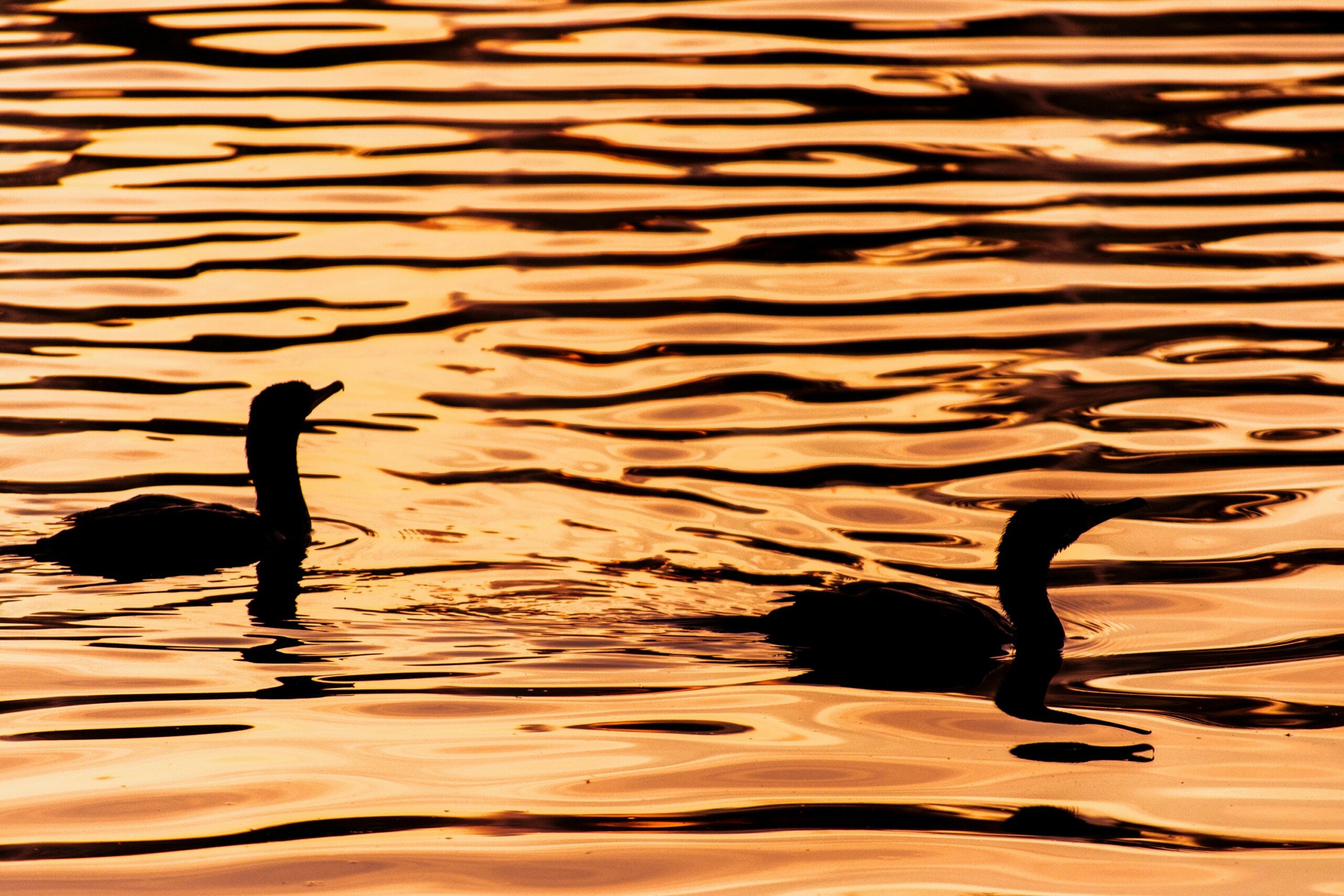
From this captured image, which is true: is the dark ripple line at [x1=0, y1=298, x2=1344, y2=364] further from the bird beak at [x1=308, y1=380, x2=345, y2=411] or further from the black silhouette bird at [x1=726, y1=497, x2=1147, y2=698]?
the black silhouette bird at [x1=726, y1=497, x2=1147, y2=698]

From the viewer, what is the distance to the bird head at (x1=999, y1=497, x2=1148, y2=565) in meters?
8.46

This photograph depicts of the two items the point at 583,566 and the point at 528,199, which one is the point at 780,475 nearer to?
the point at 583,566

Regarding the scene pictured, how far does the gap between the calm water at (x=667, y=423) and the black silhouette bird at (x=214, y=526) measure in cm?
23

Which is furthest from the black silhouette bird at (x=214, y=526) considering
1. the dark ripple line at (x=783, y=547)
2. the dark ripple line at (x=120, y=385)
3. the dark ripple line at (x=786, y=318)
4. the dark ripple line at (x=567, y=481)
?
the dark ripple line at (x=786, y=318)

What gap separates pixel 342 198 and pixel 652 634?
26.4 ft

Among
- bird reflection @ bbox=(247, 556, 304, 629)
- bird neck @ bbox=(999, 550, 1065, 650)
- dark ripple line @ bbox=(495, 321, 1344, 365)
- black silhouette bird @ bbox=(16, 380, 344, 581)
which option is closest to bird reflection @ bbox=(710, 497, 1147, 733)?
bird neck @ bbox=(999, 550, 1065, 650)

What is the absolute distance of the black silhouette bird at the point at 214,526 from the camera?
30.2 feet

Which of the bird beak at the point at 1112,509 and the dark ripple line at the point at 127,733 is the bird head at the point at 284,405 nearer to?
the dark ripple line at the point at 127,733

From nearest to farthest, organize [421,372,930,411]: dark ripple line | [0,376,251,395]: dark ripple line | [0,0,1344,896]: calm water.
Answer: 1. [0,0,1344,896]: calm water
2. [421,372,930,411]: dark ripple line
3. [0,376,251,395]: dark ripple line

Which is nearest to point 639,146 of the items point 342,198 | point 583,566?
point 342,198

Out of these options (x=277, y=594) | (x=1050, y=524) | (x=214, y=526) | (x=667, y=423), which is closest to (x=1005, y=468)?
(x=667, y=423)

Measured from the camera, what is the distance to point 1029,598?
8438mm

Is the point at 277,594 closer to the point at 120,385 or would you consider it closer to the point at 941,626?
the point at 941,626

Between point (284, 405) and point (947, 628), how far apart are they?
4.00 meters
